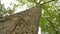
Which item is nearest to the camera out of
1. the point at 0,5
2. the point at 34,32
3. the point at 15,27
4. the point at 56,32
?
the point at 15,27

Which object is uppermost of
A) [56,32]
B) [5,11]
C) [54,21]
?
[5,11]

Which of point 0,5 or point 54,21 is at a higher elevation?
point 0,5

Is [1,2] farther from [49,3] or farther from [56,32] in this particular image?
[56,32]

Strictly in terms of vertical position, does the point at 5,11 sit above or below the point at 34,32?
below

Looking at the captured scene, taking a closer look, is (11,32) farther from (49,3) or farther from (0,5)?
(0,5)

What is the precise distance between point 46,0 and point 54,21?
581mm

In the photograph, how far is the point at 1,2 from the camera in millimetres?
4258

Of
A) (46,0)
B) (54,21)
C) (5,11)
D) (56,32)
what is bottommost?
(56,32)

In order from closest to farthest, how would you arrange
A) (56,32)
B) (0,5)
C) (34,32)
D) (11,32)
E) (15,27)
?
1. (11,32)
2. (15,27)
3. (34,32)
4. (56,32)
5. (0,5)

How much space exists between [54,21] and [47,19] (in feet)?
0.61

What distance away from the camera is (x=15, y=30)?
3.58ft

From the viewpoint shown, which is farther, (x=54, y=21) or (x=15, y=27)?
(x=54, y=21)

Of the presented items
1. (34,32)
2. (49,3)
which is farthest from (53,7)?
(34,32)

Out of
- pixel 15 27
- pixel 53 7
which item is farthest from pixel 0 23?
pixel 53 7
